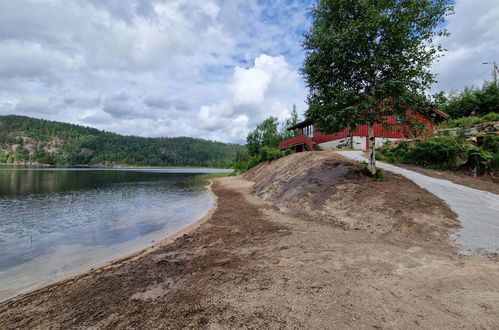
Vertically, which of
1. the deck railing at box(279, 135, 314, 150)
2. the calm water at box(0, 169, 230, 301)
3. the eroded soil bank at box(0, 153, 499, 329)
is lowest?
the calm water at box(0, 169, 230, 301)

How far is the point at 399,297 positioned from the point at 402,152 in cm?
1990

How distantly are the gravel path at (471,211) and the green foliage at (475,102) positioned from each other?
67.6 ft

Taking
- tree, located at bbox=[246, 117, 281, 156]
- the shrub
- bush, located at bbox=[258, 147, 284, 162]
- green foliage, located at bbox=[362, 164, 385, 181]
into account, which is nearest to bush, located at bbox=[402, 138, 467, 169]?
the shrub

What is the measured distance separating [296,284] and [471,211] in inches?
375

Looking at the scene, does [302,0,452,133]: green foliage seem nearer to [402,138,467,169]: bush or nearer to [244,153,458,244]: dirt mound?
[244,153,458,244]: dirt mound

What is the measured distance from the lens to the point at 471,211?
9266 mm

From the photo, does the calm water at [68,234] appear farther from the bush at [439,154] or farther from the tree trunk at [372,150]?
the bush at [439,154]

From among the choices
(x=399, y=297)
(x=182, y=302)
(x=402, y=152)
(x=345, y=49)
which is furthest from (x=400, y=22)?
(x=182, y=302)

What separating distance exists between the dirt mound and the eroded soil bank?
0.30 ft

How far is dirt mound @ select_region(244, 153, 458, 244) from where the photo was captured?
28.1 ft

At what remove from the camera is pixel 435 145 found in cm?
1736

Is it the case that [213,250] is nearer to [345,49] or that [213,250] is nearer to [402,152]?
[345,49]

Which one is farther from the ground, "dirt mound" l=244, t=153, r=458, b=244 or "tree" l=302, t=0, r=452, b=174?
"tree" l=302, t=0, r=452, b=174

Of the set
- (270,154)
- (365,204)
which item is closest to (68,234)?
(365,204)
